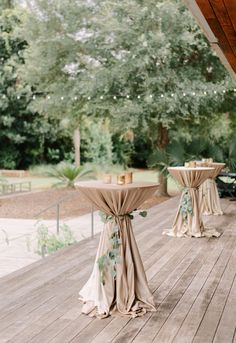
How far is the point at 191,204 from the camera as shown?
5332mm

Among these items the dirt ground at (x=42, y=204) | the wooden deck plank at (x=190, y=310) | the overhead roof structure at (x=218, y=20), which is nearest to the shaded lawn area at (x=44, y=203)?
the dirt ground at (x=42, y=204)

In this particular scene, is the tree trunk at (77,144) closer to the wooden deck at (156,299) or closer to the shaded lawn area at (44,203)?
the shaded lawn area at (44,203)

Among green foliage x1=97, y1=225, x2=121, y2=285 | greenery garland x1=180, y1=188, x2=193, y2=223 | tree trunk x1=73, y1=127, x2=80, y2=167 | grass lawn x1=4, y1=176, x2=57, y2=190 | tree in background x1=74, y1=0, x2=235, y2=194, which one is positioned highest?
tree in background x1=74, y1=0, x2=235, y2=194

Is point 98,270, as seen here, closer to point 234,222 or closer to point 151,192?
point 151,192

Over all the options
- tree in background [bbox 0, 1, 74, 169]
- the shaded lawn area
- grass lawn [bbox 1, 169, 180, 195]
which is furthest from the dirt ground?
tree in background [bbox 0, 1, 74, 169]

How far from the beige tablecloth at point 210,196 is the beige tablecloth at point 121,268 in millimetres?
3896

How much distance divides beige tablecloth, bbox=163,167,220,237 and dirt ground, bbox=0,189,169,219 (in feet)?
17.9

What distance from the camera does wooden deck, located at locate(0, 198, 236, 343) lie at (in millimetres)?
2650

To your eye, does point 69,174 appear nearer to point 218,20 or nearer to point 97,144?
point 97,144

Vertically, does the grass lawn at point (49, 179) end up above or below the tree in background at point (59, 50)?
below

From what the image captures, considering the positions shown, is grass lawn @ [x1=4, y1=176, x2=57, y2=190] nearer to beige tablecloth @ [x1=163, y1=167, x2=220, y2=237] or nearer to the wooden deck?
beige tablecloth @ [x1=163, y1=167, x2=220, y2=237]

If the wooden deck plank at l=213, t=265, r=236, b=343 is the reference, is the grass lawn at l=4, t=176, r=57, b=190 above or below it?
above

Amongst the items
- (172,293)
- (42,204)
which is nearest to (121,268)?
(172,293)

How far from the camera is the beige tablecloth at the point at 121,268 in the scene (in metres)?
2.94
